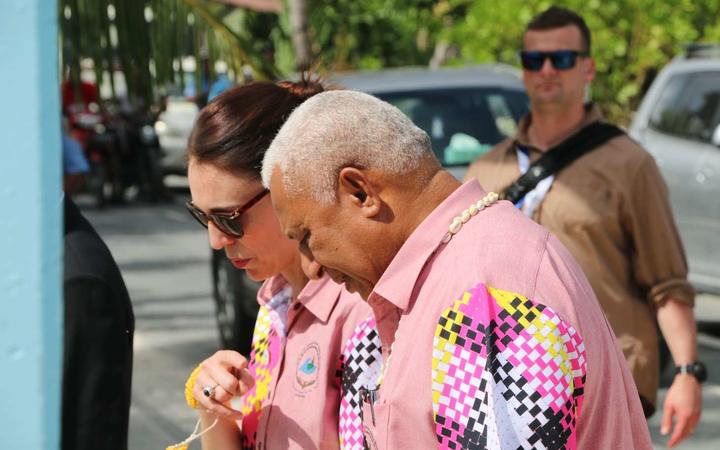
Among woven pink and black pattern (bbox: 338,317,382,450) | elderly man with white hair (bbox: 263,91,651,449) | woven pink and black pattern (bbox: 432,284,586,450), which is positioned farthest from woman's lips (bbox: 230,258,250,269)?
woven pink and black pattern (bbox: 432,284,586,450)

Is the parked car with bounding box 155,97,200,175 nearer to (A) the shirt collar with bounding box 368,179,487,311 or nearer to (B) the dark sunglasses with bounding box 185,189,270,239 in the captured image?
(B) the dark sunglasses with bounding box 185,189,270,239

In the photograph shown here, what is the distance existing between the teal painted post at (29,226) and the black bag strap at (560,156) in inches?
116

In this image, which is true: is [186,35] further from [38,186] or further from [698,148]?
[38,186]

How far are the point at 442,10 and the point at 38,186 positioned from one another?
16.9 meters

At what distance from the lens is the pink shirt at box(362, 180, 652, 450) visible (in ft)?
6.20

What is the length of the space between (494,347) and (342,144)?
403mm

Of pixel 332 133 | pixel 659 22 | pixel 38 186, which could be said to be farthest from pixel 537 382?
pixel 659 22

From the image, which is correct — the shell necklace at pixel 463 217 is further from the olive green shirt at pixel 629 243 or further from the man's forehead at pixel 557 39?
the man's forehead at pixel 557 39

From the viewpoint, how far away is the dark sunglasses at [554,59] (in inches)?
186

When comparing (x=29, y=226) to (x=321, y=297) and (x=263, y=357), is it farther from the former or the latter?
(x=263, y=357)

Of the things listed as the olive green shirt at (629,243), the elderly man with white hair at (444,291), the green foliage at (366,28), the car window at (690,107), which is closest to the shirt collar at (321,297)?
the elderly man with white hair at (444,291)

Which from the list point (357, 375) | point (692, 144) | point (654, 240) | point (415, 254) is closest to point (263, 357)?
point (357, 375)

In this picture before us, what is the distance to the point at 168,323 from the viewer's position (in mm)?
10648

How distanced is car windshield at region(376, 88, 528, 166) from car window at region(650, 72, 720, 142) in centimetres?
202
